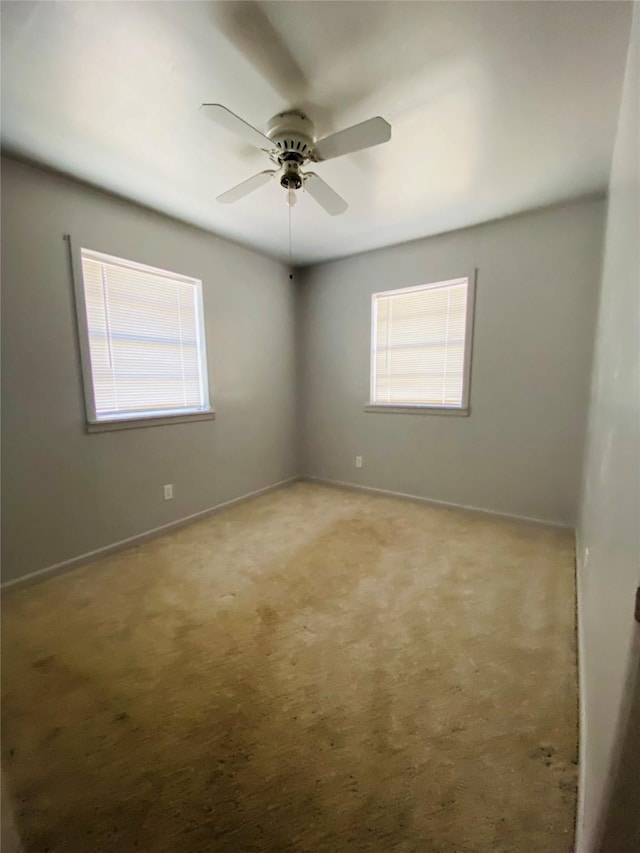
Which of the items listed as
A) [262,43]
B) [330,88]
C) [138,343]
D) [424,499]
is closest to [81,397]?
[138,343]

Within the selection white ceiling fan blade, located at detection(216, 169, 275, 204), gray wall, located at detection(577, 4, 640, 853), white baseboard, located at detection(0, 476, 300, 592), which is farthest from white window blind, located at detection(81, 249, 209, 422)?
gray wall, located at detection(577, 4, 640, 853)

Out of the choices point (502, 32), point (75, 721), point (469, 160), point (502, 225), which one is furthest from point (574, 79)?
point (75, 721)

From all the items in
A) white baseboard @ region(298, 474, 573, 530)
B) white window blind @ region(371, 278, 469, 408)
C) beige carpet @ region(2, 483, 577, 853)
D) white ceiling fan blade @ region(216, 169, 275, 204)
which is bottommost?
beige carpet @ region(2, 483, 577, 853)

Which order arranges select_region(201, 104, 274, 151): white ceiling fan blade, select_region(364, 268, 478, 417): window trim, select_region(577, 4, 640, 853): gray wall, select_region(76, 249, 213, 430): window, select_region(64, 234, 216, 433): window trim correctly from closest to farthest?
select_region(577, 4, 640, 853): gray wall → select_region(201, 104, 274, 151): white ceiling fan blade → select_region(64, 234, 216, 433): window trim → select_region(76, 249, 213, 430): window → select_region(364, 268, 478, 417): window trim

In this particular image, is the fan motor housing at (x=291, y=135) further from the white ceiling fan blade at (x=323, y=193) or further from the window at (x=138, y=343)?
the window at (x=138, y=343)

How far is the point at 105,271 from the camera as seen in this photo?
2.49 metres

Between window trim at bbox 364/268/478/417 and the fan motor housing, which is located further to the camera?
window trim at bbox 364/268/478/417

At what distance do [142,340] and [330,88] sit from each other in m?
2.08

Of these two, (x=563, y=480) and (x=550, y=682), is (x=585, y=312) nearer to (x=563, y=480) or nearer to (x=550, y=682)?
(x=563, y=480)

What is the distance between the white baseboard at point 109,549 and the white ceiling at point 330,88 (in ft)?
8.28

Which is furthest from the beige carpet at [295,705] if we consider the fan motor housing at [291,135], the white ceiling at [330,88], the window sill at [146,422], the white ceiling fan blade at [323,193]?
the white ceiling at [330,88]

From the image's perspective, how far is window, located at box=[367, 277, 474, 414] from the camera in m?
3.17

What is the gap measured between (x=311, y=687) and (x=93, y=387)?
232cm

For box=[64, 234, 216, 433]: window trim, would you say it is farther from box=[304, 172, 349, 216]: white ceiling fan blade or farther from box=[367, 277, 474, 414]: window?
box=[367, 277, 474, 414]: window
